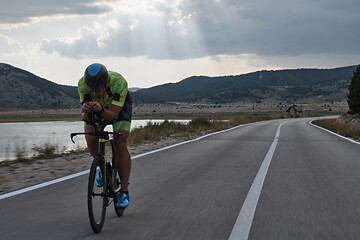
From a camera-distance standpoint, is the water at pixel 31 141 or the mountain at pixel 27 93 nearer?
the water at pixel 31 141

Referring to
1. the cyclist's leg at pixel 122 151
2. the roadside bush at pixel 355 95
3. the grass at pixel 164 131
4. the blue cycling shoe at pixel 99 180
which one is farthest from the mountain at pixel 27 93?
the blue cycling shoe at pixel 99 180

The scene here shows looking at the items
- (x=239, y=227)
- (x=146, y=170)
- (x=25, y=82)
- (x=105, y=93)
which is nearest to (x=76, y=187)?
(x=146, y=170)

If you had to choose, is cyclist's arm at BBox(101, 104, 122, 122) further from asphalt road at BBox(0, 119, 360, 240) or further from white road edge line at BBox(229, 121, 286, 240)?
white road edge line at BBox(229, 121, 286, 240)

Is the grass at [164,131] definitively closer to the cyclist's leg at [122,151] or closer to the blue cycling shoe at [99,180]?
the cyclist's leg at [122,151]

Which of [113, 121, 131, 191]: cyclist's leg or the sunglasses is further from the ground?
the sunglasses

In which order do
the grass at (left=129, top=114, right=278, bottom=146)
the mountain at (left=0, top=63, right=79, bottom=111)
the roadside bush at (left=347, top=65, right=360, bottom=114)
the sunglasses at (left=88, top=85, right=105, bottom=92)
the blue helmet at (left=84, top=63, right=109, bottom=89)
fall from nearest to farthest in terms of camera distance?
1. the blue helmet at (left=84, top=63, right=109, bottom=89)
2. the sunglasses at (left=88, top=85, right=105, bottom=92)
3. the grass at (left=129, top=114, right=278, bottom=146)
4. the roadside bush at (left=347, top=65, right=360, bottom=114)
5. the mountain at (left=0, top=63, right=79, bottom=111)

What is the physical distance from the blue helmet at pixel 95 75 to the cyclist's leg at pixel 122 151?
2.26ft

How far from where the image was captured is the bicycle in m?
4.77

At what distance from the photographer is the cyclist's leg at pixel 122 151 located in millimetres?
5562

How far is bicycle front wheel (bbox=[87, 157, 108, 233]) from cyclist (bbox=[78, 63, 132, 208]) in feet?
0.35

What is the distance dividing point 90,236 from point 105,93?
162 centimetres

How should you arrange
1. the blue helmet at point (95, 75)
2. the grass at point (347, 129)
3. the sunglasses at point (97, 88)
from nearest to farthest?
the blue helmet at point (95, 75) < the sunglasses at point (97, 88) < the grass at point (347, 129)

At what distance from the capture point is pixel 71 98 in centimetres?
15950

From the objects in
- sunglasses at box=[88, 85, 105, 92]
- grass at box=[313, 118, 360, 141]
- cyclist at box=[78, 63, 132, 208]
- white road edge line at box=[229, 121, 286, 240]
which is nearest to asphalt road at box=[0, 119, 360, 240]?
white road edge line at box=[229, 121, 286, 240]
